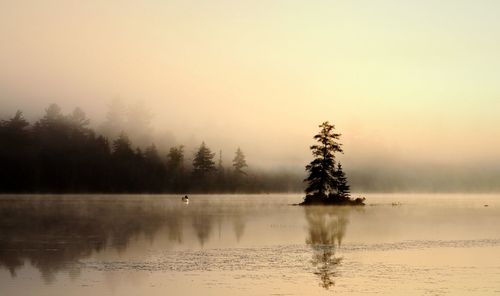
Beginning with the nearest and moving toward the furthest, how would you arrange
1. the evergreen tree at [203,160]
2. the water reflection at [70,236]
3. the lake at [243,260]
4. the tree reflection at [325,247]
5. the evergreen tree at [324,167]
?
the lake at [243,260] → the tree reflection at [325,247] → the water reflection at [70,236] → the evergreen tree at [324,167] → the evergreen tree at [203,160]

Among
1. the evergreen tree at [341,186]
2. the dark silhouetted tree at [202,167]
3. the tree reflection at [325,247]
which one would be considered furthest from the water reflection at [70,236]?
the dark silhouetted tree at [202,167]

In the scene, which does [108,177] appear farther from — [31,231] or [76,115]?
[31,231]

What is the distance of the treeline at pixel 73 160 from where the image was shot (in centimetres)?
14350

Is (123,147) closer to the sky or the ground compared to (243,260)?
closer to the sky

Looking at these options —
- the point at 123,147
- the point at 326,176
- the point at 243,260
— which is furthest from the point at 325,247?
the point at 123,147

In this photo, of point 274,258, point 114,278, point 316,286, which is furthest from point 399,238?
point 114,278

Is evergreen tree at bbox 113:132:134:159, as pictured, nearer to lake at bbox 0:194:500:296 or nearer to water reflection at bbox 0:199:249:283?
water reflection at bbox 0:199:249:283

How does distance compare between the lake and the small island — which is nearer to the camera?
the lake

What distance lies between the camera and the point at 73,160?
150 meters

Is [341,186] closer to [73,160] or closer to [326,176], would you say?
[326,176]

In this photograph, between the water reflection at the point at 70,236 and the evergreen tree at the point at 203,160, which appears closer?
the water reflection at the point at 70,236

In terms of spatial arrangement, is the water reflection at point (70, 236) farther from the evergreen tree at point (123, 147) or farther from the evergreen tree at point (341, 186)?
the evergreen tree at point (123, 147)

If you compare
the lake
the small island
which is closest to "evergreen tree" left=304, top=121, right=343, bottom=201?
the small island

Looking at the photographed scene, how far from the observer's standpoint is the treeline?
144m
